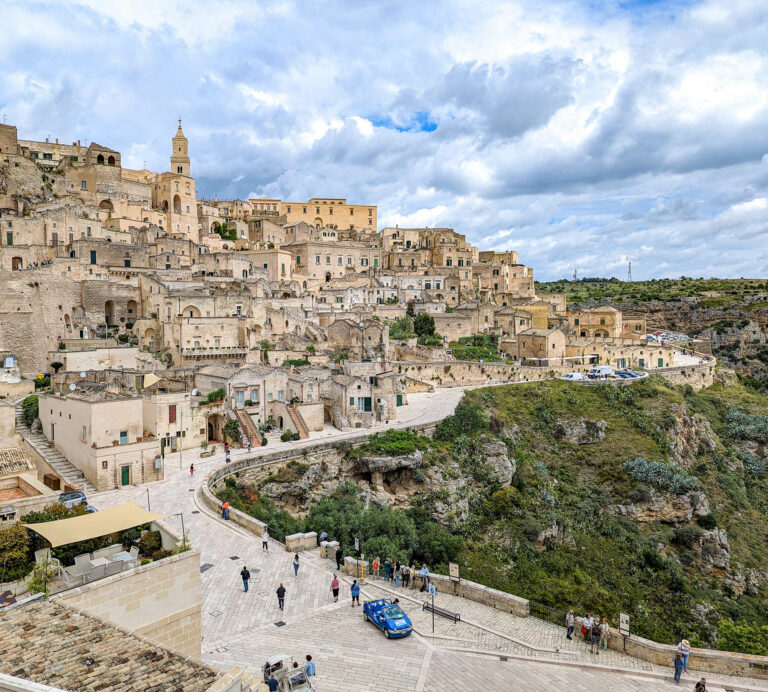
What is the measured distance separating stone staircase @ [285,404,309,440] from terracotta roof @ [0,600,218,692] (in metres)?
23.4

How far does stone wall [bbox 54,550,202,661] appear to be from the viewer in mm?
9188

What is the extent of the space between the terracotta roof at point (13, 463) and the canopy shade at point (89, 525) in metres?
8.06

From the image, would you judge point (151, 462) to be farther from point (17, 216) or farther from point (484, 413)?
point (17, 216)

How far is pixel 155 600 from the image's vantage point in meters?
9.96

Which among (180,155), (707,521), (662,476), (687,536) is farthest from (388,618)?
(180,155)

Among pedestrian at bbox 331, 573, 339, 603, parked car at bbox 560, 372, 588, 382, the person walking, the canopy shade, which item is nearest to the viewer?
the canopy shade

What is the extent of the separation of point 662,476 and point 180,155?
61142 millimetres

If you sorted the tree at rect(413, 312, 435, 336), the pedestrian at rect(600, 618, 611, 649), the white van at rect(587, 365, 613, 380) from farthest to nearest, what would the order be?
the tree at rect(413, 312, 435, 336) → the white van at rect(587, 365, 613, 380) → the pedestrian at rect(600, 618, 611, 649)

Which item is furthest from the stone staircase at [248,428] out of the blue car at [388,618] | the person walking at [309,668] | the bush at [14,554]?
the person walking at [309,668]

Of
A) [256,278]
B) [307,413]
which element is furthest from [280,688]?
[256,278]

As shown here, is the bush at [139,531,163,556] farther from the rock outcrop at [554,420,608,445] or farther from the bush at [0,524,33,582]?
the rock outcrop at [554,420,608,445]

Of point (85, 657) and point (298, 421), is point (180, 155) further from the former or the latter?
point (85, 657)

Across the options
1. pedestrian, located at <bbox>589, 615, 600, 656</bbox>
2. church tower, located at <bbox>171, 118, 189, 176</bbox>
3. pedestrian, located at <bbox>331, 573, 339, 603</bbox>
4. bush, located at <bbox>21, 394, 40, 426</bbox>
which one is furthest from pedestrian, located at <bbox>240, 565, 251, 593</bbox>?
church tower, located at <bbox>171, 118, 189, 176</bbox>

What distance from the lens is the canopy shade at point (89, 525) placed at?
34.9 feet
